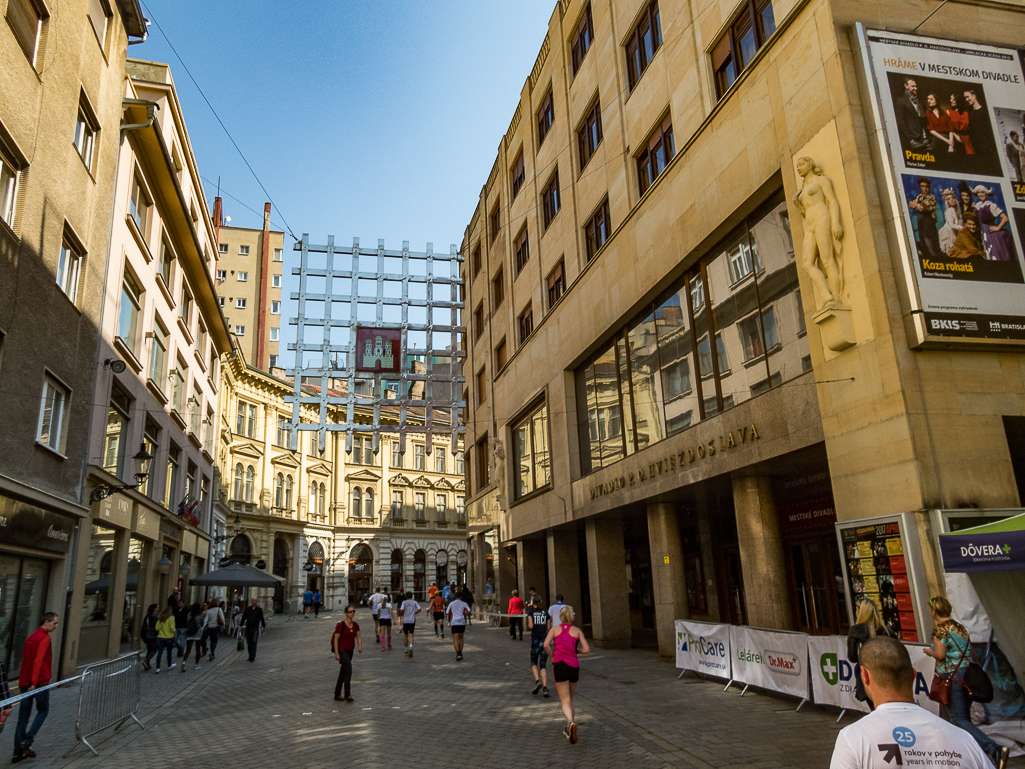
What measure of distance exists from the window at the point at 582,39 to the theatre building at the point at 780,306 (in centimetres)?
14

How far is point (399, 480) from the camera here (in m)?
65.6

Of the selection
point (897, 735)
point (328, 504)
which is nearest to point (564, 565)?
point (897, 735)

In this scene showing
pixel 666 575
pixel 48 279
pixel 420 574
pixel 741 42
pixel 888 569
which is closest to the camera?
pixel 888 569

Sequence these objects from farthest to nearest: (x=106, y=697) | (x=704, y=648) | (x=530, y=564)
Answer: (x=530, y=564), (x=704, y=648), (x=106, y=697)

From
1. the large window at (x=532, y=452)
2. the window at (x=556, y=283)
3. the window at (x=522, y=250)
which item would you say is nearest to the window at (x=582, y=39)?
the window at (x=556, y=283)

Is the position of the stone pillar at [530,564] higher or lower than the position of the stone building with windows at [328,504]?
lower

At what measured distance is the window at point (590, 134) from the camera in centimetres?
2186

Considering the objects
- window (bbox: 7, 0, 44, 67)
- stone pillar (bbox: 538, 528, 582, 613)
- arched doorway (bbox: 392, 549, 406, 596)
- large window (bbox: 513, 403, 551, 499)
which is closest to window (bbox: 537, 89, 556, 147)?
large window (bbox: 513, 403, 551, 499)

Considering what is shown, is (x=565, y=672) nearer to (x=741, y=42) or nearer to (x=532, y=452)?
(x=741, y=42)

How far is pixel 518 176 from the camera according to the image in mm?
31297

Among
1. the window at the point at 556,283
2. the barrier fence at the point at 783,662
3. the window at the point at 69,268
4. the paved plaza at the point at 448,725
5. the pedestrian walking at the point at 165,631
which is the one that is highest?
the window at the point at 556,283

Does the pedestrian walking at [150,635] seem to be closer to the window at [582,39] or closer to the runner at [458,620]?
the runner at [458,620]

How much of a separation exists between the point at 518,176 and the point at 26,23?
19458 mm

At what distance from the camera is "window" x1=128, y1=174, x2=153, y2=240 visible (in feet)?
71.6
